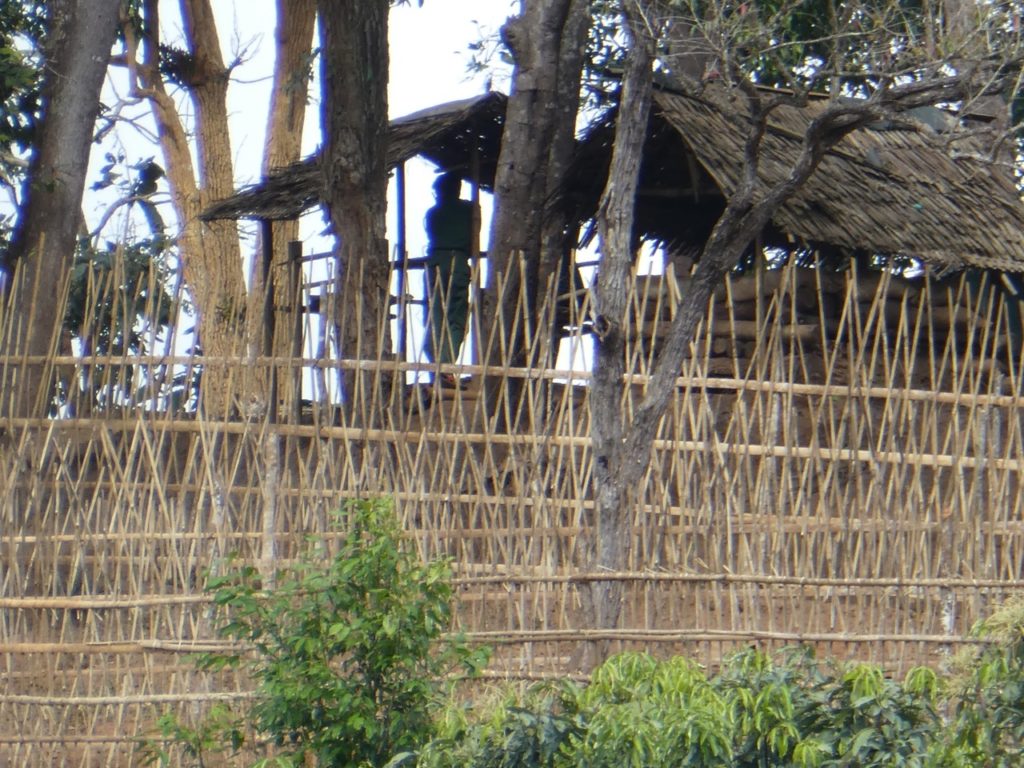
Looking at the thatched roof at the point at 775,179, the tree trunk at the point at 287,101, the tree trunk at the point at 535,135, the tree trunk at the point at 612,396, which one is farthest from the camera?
the tree trunk at the point at 287,101

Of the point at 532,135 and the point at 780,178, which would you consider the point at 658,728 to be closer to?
the point at 780,178

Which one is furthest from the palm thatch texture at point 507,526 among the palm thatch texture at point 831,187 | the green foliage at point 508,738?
the palm thatch texture at point 831,187

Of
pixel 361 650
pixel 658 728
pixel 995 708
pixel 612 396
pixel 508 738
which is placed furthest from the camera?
pixel 612 396

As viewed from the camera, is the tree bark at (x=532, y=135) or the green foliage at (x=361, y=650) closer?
the green foliage at (x=361, y=650)

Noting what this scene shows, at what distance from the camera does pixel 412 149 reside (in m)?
8.50

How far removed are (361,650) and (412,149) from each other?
177 inches

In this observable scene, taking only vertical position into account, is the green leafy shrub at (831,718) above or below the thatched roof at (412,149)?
below

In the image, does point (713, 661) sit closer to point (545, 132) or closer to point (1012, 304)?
point (545, 132)

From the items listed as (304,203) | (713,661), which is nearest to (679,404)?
(713,661)

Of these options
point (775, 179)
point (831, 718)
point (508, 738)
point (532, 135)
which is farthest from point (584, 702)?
point (532, 135)

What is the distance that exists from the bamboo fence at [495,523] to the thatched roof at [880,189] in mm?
1925

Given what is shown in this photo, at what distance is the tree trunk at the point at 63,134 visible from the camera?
797cm

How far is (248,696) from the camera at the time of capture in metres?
5.55

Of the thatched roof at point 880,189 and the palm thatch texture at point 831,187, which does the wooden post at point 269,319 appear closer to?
the palm thatch texture at point 831,187
